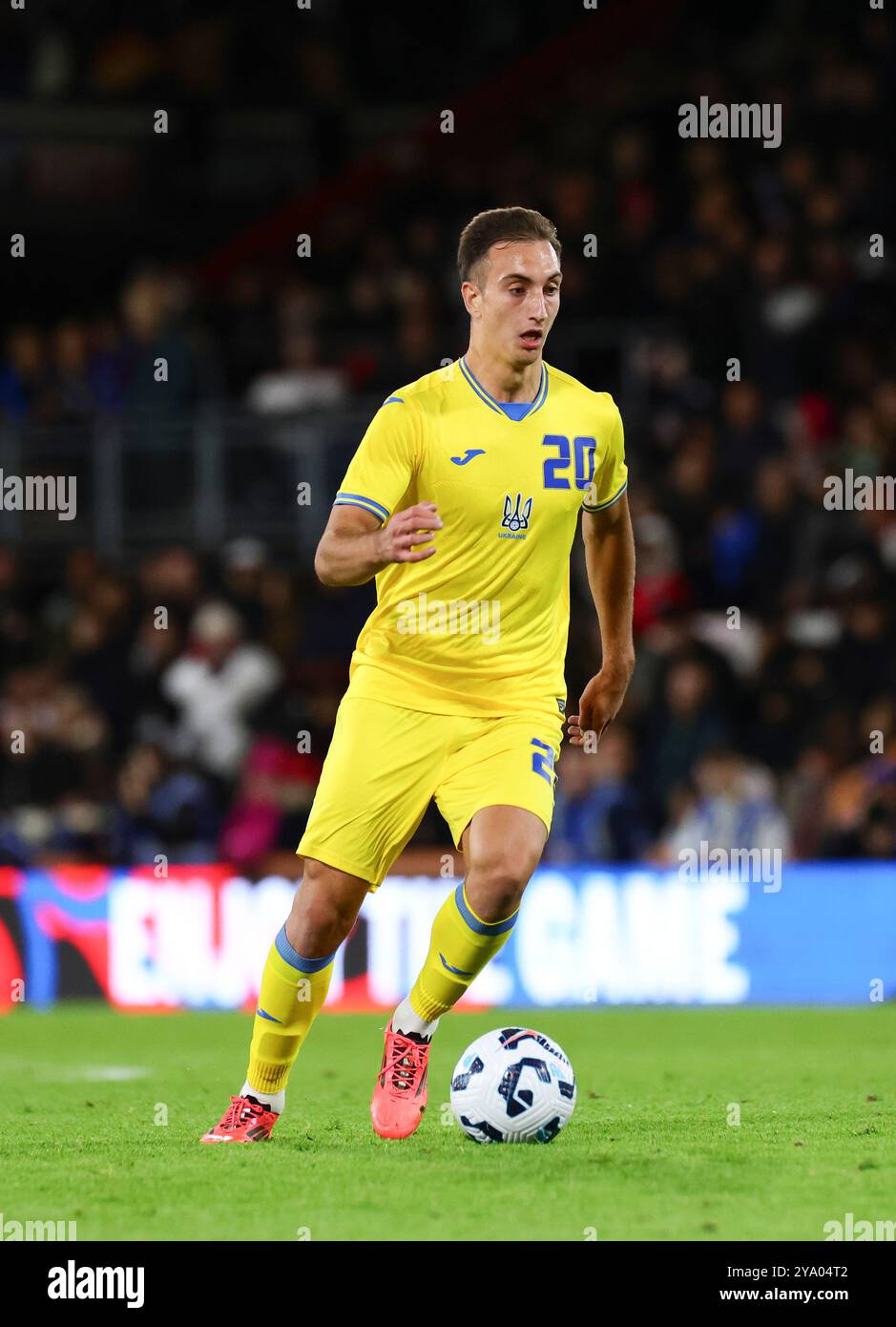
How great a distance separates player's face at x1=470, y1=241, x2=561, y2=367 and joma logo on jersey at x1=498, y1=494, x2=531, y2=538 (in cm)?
40

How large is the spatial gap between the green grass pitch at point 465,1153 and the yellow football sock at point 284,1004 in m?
0.26

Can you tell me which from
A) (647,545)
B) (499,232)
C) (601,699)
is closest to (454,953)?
(601,699)

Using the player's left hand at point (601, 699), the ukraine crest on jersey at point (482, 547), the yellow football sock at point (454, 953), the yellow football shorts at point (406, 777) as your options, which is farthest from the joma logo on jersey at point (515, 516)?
the yellow football sock at point (454, 953)

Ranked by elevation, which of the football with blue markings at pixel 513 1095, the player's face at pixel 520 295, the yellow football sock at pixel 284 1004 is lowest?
the football with blue markings at pixel 513 1095

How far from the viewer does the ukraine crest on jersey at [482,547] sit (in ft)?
21.4

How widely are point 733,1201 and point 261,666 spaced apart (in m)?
9.53

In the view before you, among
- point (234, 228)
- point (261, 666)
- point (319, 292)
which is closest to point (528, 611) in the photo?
point (261, 666)

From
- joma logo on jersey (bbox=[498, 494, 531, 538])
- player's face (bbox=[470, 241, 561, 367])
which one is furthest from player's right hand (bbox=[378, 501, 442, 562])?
player's face (bbox=[470, 241, 561, 367])

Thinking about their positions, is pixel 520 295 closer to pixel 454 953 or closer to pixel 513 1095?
pixel 454 953

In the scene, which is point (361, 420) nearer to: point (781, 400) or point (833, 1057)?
point (781, 400)

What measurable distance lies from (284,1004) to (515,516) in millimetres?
1572

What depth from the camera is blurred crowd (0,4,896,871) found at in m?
13.4

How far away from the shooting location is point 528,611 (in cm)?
669

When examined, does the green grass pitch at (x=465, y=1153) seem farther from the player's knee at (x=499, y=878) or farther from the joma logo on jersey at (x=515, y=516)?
the joma logo on jersey at (x=515, y=516)
